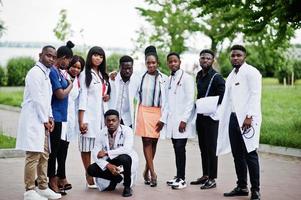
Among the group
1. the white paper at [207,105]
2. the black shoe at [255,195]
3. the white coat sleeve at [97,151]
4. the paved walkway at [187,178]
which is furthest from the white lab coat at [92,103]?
the black shoe at [255,195]

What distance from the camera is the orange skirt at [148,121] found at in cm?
838

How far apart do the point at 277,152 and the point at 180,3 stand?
20.5 meters

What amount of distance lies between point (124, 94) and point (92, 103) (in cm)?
64

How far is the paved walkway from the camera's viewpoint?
7770 mm

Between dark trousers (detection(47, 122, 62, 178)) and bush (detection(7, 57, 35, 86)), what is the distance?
32733 mm

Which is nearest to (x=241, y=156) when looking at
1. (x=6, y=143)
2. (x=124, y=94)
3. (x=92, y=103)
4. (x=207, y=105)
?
(x=207, y=105)

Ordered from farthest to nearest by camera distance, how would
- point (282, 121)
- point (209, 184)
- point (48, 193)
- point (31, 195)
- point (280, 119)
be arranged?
point (280, 119) < point (282, 121) < point (209, 184) < point (48, 193) < point (31, 195)

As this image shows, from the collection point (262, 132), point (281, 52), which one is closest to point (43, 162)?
point (262, 132)

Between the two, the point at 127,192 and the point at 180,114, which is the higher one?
the point at 180,114

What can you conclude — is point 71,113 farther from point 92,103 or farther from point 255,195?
point 255,195

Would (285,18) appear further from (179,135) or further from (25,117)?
(25,117)

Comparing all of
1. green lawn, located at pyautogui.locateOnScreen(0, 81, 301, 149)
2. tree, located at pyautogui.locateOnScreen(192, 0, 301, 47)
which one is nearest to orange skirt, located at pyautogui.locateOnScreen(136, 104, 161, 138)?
tree, located at pyautogui.locateOnScreen(192, 0, 301, 47)

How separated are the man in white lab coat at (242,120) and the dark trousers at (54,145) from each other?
232 cm

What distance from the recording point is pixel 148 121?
8.39 m
